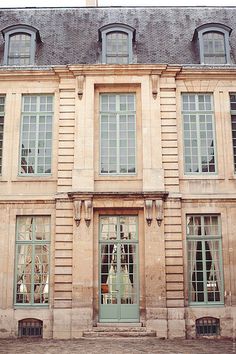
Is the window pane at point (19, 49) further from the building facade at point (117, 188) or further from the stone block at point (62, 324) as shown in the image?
the stone block at point (62, 324)

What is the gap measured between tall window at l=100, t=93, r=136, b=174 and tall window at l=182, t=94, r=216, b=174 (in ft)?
5.41

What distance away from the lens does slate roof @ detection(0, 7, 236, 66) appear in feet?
51.3

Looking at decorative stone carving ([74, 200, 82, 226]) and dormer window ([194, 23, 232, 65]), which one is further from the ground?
dormer window ([194, 23, 232, 65])

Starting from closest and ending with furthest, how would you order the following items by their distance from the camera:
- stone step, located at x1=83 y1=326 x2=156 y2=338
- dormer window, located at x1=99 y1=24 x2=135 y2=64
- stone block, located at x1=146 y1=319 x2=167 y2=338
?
stone step, located at x1=83 y1=326 x2=156 y2=338, stone block, located at x1=146 y1=319 x2=167 y2=338, dormer window, located at x1=99 y1=24 x2=135 y2=64

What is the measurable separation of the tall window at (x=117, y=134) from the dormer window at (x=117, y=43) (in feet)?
4.48

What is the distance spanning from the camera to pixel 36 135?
14.5 m

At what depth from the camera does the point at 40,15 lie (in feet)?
57.0

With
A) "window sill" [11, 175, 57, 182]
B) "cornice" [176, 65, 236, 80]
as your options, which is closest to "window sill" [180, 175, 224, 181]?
"cornice" [176, 65, 236, 80]

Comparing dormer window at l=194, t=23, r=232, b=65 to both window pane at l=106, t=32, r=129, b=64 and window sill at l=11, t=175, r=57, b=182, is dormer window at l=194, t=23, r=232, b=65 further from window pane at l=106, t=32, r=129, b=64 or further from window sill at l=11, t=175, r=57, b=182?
window sill at l=11, t=175, r=57, b=182

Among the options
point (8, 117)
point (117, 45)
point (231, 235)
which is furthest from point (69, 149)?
point (231, 235)

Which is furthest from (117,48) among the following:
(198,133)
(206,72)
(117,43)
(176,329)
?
(176,329)

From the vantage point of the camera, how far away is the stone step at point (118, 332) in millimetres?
12555
